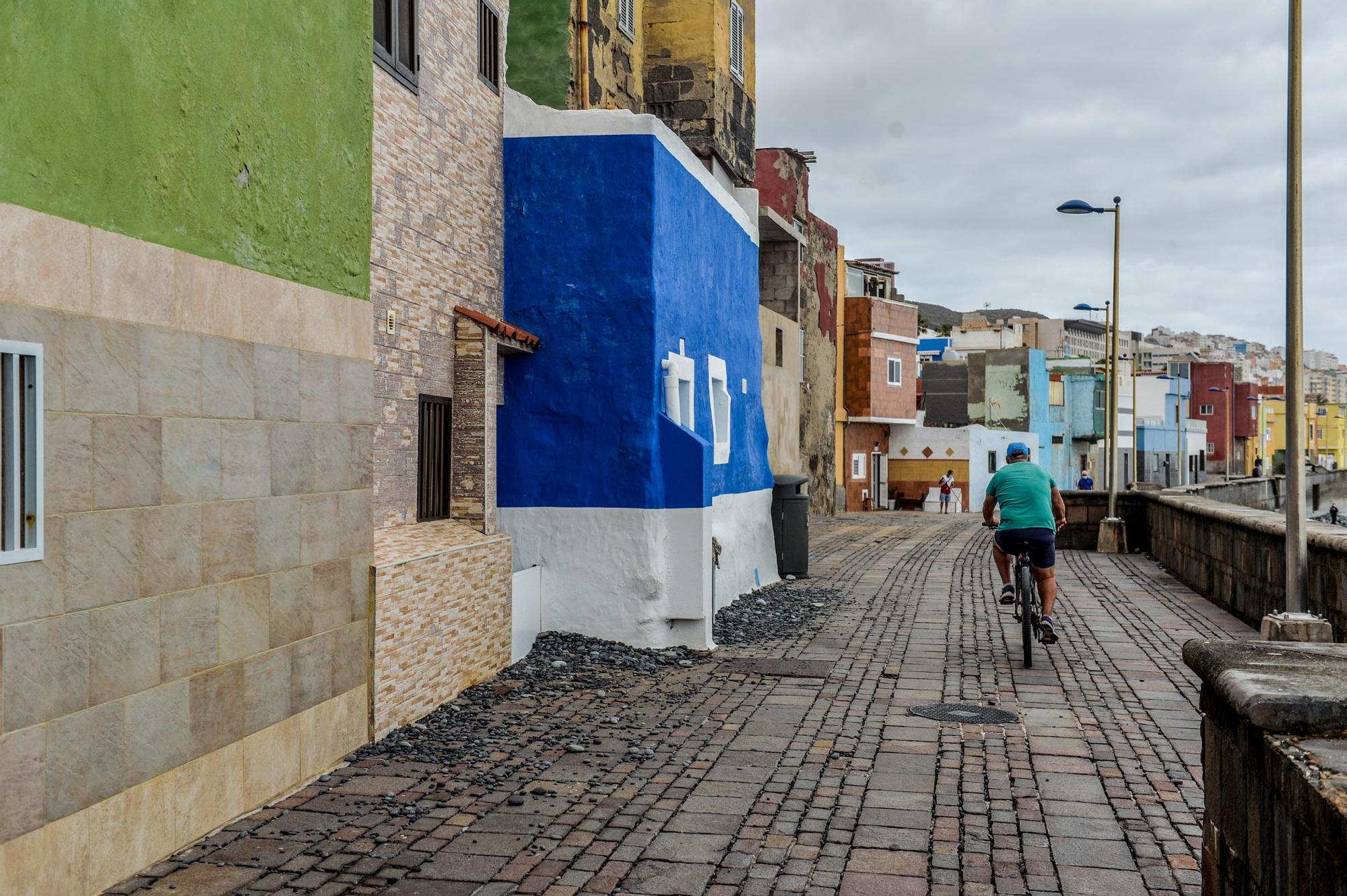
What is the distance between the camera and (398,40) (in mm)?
9695

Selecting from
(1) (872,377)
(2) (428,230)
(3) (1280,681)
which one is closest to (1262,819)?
(3) (1280,681)

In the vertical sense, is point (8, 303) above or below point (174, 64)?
below

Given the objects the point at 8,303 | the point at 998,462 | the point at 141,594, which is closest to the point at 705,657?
the point at 141,594

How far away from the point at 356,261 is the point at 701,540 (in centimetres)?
507

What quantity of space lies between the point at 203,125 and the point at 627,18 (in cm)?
1265

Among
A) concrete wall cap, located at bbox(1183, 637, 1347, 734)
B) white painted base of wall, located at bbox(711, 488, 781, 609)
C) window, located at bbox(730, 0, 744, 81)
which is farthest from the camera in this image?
window, located at bbox(730, 0, 744, 81)

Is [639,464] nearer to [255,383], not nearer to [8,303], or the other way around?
[255,383]

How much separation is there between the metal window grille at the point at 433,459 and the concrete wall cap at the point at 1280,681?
270 inches

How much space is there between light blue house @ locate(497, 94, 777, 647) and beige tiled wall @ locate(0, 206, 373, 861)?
13.6 feet

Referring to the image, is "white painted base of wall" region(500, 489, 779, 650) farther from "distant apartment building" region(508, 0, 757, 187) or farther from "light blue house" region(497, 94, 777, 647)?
"distant apartment building" region(508, 0, 757, 187)

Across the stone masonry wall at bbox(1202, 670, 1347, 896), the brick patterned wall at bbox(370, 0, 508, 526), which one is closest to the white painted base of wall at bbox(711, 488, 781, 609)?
the brick patterned wall at bbox(370, 0, 508, 526)

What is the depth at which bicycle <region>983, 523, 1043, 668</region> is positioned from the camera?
10641 millimetres

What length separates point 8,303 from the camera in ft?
15.6

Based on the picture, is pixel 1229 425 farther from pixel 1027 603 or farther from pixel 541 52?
pixel 1027 603
